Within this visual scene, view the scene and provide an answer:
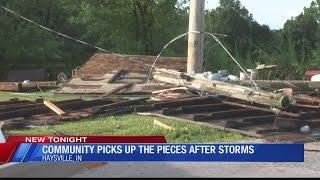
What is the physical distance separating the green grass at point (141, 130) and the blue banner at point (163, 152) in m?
5.89

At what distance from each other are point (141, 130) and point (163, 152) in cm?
687

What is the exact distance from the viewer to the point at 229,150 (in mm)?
5254

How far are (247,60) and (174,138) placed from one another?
19975 mm

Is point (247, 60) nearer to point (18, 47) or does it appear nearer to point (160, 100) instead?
point (160, 100)

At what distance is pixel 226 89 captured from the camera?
46.2 feet

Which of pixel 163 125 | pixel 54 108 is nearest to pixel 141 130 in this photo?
pixel 163 125

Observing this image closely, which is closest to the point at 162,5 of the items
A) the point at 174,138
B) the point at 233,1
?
the point at 233,1

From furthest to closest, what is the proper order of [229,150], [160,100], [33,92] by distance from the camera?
[33,92] → [160,100] → [229,150]

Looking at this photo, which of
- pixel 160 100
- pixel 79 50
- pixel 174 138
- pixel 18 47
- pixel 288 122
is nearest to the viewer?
pixel 174 138

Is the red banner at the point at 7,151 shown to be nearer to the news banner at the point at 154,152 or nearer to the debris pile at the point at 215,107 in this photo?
the news banner at the point at 154,152

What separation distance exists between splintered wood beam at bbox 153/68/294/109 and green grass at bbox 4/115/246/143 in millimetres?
1581

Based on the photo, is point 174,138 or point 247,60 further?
point 247,60

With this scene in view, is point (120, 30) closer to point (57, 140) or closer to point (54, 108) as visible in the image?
point (54, 108)

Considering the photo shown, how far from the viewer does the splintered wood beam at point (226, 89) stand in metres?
12.9
